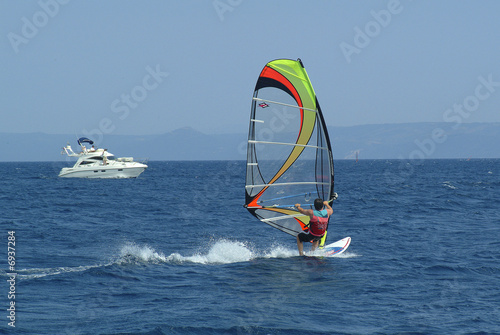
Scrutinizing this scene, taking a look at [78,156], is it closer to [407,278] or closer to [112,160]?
[112,160]

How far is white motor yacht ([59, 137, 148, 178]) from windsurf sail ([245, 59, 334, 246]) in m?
50.8

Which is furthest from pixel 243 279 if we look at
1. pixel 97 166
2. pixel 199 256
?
pixel 97 166

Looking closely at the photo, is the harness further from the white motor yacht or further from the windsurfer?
the white motor yacht

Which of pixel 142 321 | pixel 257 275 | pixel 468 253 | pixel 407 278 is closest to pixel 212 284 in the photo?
pixel 257 275

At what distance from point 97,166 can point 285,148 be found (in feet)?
171

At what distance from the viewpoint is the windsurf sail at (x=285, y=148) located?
13633 millimetres

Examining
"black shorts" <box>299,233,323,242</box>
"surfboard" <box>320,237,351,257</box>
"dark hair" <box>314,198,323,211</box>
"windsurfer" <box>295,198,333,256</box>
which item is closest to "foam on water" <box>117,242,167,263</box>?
"black shorts" <box>299,233,323,242</box>

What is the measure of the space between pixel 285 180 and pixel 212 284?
3.76 metres

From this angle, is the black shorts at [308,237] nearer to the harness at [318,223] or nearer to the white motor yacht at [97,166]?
the harness at [318,223]

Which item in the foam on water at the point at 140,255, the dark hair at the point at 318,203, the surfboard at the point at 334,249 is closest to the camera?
the dark hair at the point at 318,203

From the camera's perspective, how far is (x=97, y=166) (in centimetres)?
6300

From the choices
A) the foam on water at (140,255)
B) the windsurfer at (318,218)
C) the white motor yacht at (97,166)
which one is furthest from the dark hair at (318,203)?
the white motor yacht at (97,166)

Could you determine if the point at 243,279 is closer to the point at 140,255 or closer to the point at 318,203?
the point at 318,203

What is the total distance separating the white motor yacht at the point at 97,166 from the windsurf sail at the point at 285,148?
167 feet
